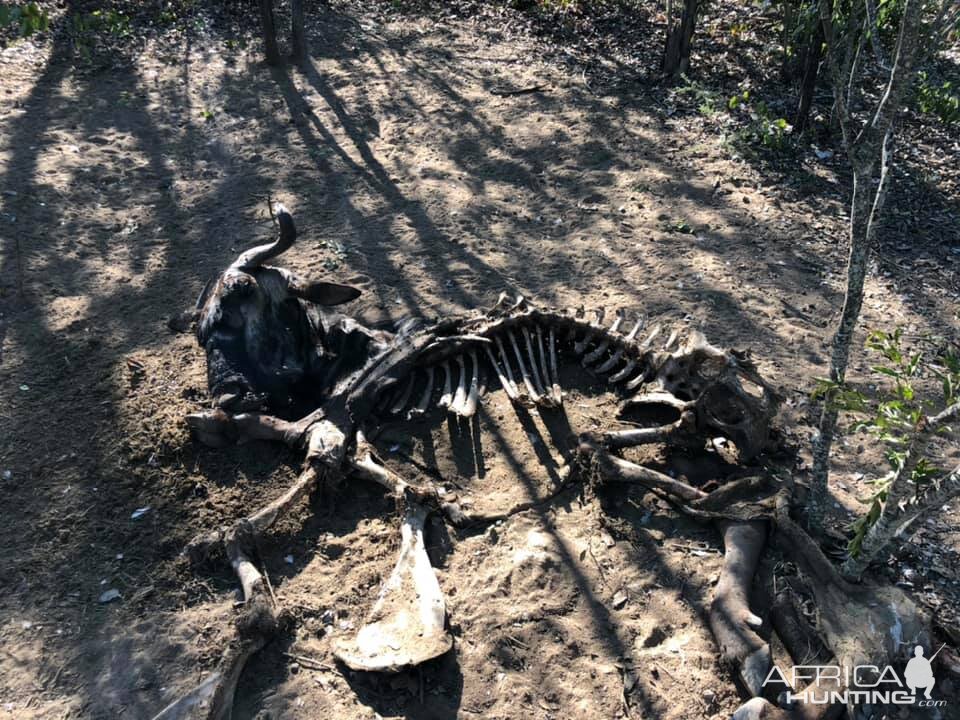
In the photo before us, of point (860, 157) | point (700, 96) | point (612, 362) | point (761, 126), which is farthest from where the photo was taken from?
point (700, 96)

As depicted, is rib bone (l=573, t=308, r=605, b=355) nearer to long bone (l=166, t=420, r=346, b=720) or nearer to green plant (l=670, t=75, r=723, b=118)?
long bone (l=166, t=420, r=346, b=720)

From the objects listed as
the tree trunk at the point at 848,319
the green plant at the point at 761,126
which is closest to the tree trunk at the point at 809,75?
the green plant at the point at 761,126

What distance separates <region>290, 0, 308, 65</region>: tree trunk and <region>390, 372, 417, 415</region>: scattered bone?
7.84 metres

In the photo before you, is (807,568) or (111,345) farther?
(111,345)

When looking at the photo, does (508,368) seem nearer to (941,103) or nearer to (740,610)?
(740,610)

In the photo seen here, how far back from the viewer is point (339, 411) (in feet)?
17.2

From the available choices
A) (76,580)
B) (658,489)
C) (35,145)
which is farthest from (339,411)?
(35,145)

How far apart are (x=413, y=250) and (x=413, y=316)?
1187 millimetres

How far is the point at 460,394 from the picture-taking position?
17.8ft

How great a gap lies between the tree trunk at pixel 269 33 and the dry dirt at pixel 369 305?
288mm

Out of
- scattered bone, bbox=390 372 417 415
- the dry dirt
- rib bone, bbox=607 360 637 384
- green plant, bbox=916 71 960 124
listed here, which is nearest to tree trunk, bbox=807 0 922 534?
the dry dirt

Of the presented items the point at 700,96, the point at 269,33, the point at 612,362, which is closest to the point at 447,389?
the point at 612,362

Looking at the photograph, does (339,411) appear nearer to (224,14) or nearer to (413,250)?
(413,250)

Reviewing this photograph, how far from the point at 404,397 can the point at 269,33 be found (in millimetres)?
8043
